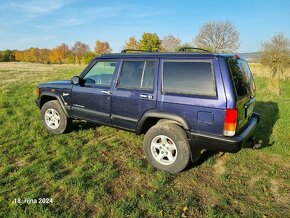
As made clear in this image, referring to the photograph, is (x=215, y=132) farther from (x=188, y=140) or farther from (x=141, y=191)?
(x=141, y=191)

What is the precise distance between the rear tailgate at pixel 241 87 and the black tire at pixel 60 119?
3.67 m

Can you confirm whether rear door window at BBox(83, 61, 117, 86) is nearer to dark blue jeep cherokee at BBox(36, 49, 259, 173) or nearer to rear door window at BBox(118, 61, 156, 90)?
dark blue jeep cherokee at BBox(36, 49, 259, 173)

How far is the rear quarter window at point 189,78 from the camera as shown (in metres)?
3.47

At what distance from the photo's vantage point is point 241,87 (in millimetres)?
3703

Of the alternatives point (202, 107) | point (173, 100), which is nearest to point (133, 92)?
point (173, 100)

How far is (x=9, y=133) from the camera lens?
5691mm

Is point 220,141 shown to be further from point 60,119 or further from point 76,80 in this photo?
point 60,119

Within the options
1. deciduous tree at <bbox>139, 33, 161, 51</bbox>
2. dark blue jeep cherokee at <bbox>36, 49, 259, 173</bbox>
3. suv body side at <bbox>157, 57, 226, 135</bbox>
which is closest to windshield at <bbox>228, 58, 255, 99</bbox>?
dark blue jeep cherokee at <bbox>36, 49, 259, 173</bbox>

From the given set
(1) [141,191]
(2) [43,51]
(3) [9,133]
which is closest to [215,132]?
(1) [141,191]

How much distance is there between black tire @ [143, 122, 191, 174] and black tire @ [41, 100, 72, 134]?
2285mm

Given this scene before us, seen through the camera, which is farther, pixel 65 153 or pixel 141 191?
pixel 65 153

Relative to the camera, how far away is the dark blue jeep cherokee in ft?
11.1

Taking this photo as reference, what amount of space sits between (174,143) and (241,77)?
1482mm

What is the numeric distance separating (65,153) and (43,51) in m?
92.5
